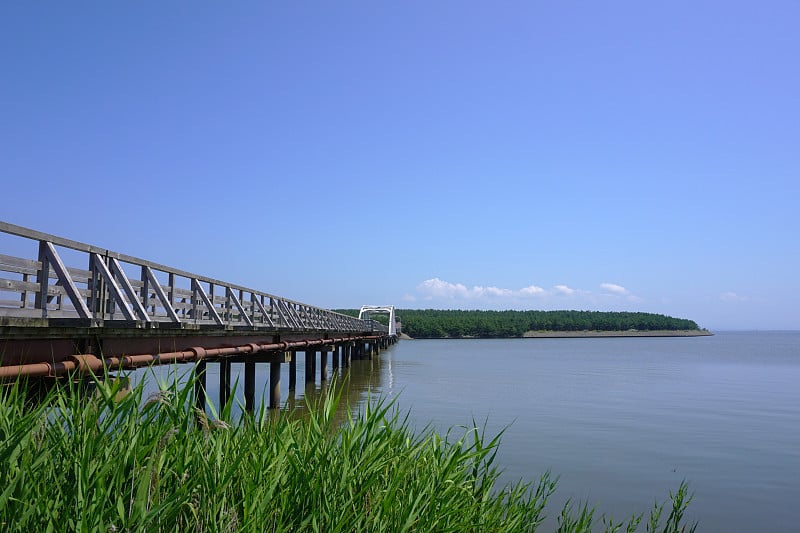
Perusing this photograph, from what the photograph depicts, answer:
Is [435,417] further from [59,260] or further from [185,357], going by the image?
[59,260]

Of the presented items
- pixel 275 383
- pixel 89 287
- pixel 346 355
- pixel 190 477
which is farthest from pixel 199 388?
pixel 346 355

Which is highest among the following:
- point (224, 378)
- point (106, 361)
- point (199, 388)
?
point (106, 361)

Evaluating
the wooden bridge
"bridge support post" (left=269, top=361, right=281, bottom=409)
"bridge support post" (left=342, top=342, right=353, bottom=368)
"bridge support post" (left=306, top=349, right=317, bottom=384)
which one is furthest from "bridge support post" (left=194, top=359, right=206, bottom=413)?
"bridge support post" (left=342, top=342, right=353, bottom=368)

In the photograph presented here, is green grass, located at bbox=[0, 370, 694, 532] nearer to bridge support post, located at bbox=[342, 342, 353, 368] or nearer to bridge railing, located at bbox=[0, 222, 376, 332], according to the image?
bridge railing, located at bbox=[0, 222, 376, 332]

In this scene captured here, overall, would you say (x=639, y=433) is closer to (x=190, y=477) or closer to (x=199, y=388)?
(x=199, y=388)

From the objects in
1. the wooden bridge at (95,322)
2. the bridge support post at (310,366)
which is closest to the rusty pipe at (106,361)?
the wooden bridge at (95,322)

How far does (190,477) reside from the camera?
5.81 m

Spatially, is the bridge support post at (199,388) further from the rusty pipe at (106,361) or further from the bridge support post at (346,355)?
the bridge support post at (346,355)

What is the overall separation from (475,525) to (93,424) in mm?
3447

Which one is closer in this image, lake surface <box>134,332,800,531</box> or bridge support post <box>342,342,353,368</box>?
lake surface <box>134,332,800,531</box>

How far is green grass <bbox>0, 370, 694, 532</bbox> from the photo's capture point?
4.62 metres

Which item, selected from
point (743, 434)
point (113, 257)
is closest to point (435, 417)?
point (743, 434)

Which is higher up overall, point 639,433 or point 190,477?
point 190,477

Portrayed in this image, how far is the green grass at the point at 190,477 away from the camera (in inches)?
182
